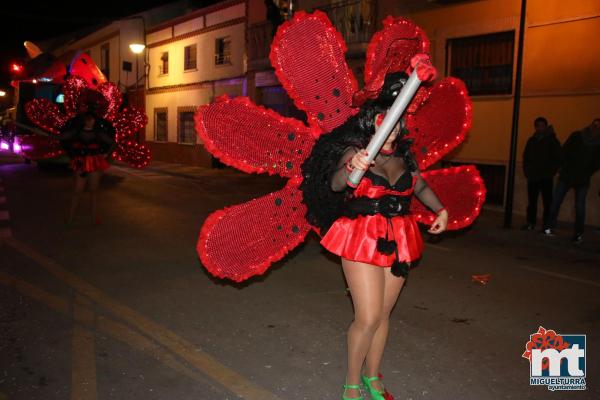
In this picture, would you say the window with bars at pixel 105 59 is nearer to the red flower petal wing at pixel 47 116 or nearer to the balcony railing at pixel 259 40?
the balcony railing at pixel 259 40

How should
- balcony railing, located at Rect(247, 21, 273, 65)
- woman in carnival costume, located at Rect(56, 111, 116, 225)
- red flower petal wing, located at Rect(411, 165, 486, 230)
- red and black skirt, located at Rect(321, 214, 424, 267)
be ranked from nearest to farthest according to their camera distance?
red and black skirt, located at Rect(321, 214, 424, 267)
red flower petal wing, located at Rect(411, 165, 486, 230)
woman in carnival costume, located at Rect(56, 111, 116, 225)
balcony railing, located at Rect(247, 21, 273, 65)

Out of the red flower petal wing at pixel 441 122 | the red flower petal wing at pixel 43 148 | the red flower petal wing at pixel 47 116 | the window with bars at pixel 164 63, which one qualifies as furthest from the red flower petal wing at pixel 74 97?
the window with bars at pixel 164 63

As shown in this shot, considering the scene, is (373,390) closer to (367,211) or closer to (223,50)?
(367,211)

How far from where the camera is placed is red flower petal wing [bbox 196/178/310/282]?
3.09m

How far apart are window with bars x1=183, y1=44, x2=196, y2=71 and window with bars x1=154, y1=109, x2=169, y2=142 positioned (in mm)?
2603

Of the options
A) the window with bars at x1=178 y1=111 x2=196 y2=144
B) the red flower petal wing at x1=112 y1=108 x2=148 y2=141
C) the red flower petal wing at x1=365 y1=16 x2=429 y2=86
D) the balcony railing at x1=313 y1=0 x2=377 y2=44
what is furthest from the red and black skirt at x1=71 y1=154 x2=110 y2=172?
the window with bars at x1=178 y1=111 x2=196 y2=144

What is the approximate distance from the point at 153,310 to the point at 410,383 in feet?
7.92

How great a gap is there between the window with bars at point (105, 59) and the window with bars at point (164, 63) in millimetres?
5927

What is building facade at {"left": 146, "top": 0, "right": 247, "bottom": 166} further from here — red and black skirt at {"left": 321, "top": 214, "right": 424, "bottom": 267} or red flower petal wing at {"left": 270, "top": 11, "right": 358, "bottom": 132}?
red and black skirt at {"left": 321, "top": 214, "right": 424, "bottom": 267}

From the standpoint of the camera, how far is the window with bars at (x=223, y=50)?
70.2 feet

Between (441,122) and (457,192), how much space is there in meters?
0.49

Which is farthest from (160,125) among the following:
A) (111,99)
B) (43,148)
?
(111,99)

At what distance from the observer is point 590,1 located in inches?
395

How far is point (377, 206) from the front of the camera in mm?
2971
